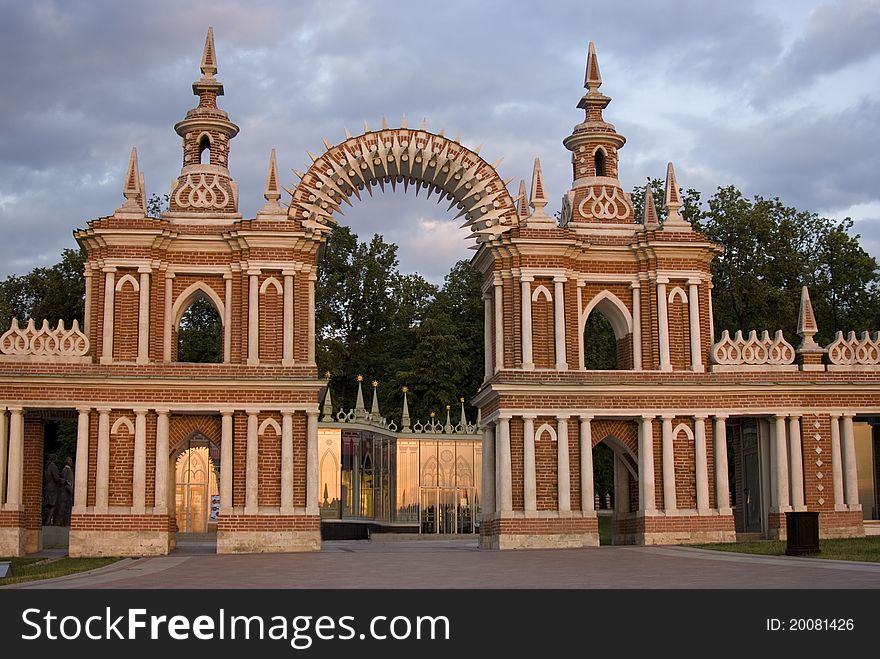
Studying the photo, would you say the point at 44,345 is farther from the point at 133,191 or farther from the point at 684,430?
the point at 684,430

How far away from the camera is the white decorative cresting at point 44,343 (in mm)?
30938

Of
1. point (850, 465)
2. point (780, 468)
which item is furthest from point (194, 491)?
point (850, 465)

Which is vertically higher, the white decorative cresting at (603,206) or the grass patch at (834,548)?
the white decorative cresting at (603,206)

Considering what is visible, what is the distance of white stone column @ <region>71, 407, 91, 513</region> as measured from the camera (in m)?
30.4

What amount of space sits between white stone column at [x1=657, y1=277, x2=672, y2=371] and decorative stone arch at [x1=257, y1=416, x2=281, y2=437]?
409 inches

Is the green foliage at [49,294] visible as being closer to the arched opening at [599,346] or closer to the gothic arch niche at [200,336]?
the gothic arch niche at [200,336]

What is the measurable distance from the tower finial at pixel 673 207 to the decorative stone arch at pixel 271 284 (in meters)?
10.7

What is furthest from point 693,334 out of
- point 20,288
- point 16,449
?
point 20,288

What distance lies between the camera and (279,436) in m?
30.9

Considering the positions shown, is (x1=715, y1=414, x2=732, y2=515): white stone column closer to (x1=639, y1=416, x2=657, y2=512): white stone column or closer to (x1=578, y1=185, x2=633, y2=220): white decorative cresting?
(x1=639, y1=416, x2=657, y2=512): white stone column

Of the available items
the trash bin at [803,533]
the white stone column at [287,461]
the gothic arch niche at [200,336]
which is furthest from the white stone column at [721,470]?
the gothic arch niche at [200,336]

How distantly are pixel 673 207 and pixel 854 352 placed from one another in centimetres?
646

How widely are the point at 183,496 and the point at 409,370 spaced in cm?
1854
